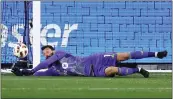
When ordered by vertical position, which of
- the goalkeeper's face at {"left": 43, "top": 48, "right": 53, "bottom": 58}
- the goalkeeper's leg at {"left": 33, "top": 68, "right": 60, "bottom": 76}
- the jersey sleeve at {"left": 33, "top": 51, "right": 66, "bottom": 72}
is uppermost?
the goalkeeper's face at {"left": 43, "top": 48, "right": 53, "bottom": 58}

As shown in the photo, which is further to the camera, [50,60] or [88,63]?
[88,63]

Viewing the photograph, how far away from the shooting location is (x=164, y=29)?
44.3 ft

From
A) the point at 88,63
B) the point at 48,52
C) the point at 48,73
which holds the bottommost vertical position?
the point at 48,73

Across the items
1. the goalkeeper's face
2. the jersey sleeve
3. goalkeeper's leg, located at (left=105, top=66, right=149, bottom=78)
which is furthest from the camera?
the goalkeeper's face

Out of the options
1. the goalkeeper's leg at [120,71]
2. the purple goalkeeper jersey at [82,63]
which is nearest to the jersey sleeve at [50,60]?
the purple goalkeeper jersey at [82,63]

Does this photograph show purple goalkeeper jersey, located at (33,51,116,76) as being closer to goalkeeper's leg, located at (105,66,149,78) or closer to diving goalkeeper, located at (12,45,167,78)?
diving goalkeeper, located at (12,45,167,78)

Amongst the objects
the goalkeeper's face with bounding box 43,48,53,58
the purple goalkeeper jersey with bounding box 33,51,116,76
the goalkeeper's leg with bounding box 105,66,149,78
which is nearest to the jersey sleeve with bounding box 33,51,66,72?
the purple goalkeeper jersey with bounding box 33,51,116,76

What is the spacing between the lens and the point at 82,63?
816cm

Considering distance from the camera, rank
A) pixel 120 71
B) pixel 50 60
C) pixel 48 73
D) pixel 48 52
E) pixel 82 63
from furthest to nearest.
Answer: pixel 48 73 → pixel 48 52 → pixel 82 63 → pixel 50 60 → pixel 120 71

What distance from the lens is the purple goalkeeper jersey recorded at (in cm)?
812

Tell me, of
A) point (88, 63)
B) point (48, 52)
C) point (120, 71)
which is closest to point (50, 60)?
point (48, 52)

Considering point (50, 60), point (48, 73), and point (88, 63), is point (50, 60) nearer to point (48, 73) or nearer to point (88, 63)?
point (48, 73)

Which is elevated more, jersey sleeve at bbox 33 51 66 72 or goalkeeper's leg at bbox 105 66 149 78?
jersey sleeve at bbox 33 51 66 72

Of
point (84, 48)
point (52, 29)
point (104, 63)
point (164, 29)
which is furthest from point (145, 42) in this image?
point (104, 63)
